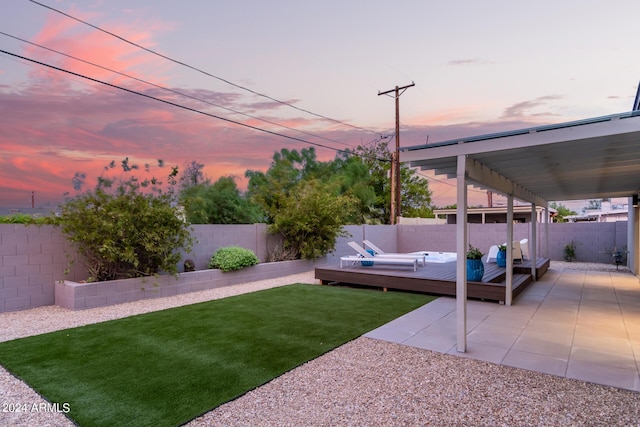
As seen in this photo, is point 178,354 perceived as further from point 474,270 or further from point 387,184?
point 387,184

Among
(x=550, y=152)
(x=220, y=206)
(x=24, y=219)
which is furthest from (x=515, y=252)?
(x=24, y=219)

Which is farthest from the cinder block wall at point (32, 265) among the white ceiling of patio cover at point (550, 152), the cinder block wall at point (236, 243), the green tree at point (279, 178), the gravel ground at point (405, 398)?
the white ceiling of patio cover at point (550, 152)

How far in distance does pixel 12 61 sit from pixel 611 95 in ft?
49.5

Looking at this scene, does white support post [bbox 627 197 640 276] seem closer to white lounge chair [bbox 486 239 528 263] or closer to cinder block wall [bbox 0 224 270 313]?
A: white lounge chair [bbox 486 239 528 263]

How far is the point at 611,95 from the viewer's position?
10.4 metres

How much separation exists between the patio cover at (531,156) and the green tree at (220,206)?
896cm

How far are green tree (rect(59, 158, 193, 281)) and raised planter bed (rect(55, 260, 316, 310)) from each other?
11.8 inches

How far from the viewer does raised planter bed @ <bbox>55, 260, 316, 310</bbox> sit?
6305 mm

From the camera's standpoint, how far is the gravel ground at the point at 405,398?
2.66 meters

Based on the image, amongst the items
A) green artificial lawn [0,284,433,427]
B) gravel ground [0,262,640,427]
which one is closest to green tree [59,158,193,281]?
green artificial lawn [0,284,433,427]

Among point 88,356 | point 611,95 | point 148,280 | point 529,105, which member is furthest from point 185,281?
point 611,95

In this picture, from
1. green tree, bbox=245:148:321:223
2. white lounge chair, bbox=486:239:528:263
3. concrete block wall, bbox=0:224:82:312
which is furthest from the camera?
green tree, bbox=245:148:321:223

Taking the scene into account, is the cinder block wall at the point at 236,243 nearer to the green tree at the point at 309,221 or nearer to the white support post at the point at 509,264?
the green tree at the point at 309,221

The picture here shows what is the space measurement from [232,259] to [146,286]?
6.96 ft
